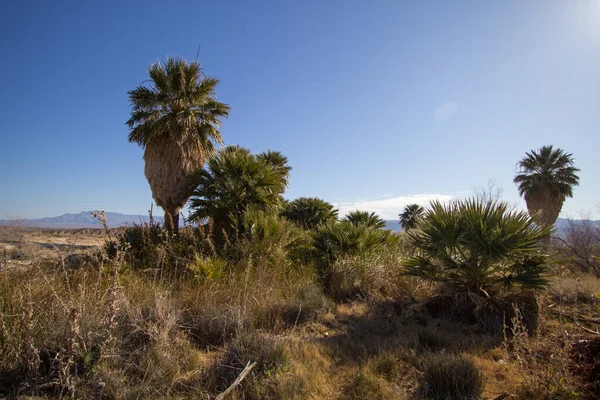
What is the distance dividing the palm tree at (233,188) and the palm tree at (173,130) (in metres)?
2.87

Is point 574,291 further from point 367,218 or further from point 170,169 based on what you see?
point 170,169

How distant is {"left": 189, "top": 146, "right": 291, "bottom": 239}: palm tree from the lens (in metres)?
7.96

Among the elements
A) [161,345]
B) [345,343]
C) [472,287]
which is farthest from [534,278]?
[161,345]

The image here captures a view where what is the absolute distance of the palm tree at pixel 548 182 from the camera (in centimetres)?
2105

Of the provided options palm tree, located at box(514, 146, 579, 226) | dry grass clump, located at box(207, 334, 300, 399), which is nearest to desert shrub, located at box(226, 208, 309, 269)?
dry grass clump, located at box(207, 334, 300, 399)

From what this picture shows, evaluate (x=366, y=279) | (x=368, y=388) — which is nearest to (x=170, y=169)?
(x=366, y=279)

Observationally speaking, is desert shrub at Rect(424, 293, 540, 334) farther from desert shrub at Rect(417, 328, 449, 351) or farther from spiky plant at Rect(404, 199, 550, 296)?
desert shrub at Rect(417, 328, 449, 351)

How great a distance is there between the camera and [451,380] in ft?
7.68

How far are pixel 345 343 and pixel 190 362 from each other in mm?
1736

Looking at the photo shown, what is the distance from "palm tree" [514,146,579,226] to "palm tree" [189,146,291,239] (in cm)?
2266

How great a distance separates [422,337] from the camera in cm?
342

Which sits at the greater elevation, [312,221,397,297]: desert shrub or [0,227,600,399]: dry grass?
[312,221,397,297]: desert shrub

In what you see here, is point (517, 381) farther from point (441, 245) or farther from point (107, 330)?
point (107, 330)

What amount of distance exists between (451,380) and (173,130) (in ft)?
38.3
